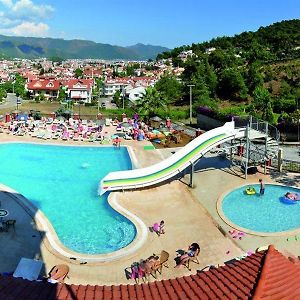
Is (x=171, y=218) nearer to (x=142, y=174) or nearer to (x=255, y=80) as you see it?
(x=142, y=174)

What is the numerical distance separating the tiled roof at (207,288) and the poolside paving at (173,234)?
6.66 metres

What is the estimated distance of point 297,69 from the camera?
199 feet

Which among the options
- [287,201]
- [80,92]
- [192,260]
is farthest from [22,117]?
[80,92]

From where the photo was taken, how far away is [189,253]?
12.5 meters

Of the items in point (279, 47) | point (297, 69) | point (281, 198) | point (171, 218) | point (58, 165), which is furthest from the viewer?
point (279, 47)

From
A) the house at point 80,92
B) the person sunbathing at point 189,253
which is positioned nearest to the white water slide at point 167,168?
the person sunbathing at point 189,253

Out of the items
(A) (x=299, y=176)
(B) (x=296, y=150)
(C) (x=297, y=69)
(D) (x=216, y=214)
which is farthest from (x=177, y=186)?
(C) (x=297, y=69)

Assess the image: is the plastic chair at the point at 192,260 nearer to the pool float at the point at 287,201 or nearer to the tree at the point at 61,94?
the pool float at the point at 287,201

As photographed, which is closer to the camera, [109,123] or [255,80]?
[109,123]

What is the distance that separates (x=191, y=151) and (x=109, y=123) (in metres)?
17.0

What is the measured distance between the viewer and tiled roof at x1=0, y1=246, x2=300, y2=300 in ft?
15.0

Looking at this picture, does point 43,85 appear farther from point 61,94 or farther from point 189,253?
point 189,253

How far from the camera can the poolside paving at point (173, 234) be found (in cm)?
1209

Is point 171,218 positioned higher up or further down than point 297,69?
further down
